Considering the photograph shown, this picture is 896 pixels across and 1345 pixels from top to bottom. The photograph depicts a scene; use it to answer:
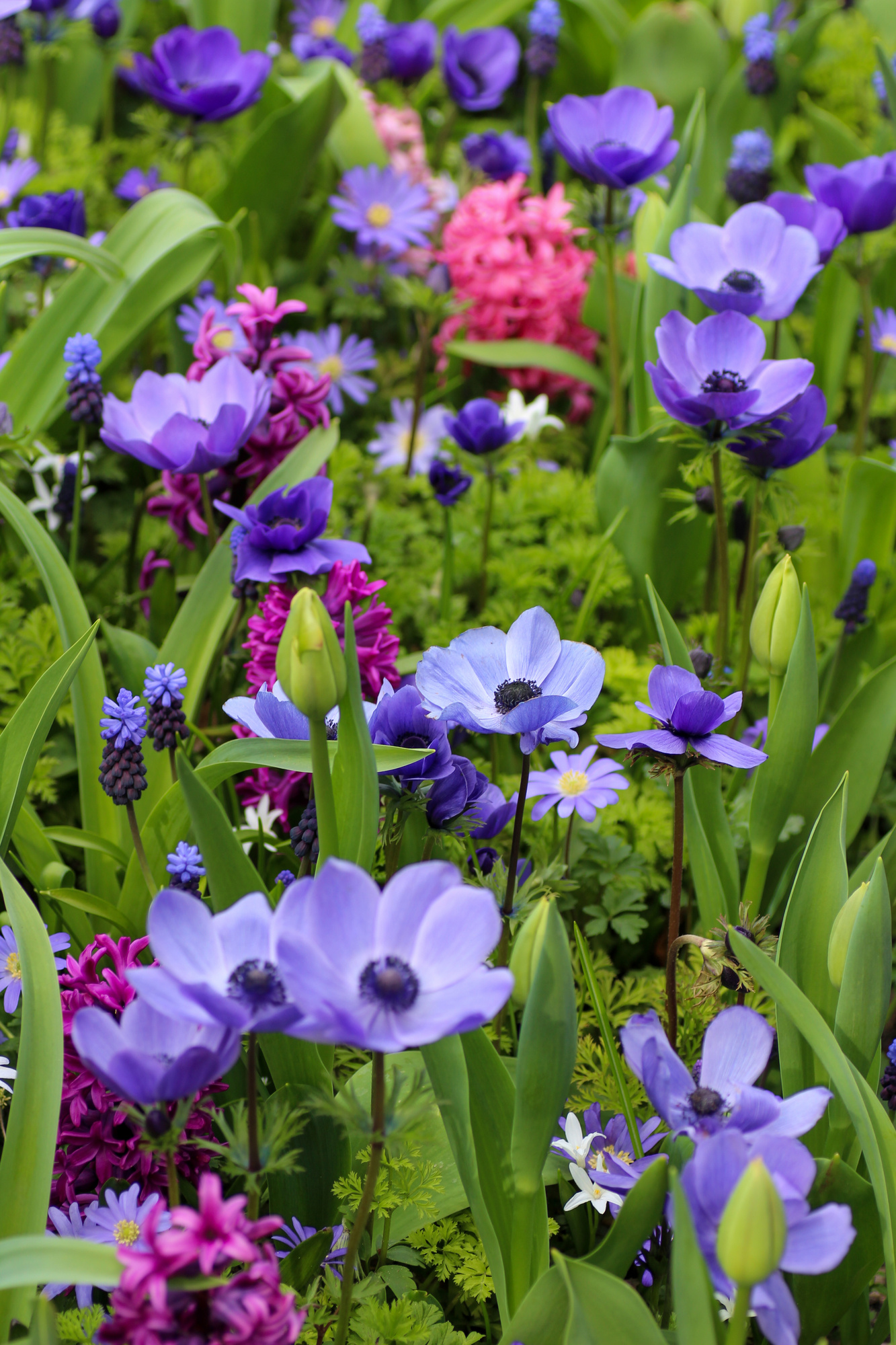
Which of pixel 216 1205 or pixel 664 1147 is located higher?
pixel 216 1205

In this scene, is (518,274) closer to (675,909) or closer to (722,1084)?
(675,909)

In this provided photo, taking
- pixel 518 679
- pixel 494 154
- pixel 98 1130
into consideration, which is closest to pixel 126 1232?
pixel 98 1130

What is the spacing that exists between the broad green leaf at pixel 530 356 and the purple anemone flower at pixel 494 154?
0.70 metres

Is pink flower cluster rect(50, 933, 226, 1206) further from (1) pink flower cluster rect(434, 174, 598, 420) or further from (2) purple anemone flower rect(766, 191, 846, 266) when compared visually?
(1) pink flower cluster rect(434, 174, 598, 420)

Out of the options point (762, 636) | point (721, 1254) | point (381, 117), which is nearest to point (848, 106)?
point (381, 117)

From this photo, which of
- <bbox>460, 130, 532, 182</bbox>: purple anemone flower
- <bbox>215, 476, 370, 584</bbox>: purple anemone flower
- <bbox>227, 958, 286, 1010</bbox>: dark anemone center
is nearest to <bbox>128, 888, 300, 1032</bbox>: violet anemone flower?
<bbox>227, 958, 286, 1010</bbox>: dark anemone center

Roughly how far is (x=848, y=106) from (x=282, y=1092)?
11.5ft

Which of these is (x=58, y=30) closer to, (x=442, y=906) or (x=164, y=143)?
(x=164, y=143)

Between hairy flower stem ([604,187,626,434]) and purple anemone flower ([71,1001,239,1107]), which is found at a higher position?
hairy flower stem ([604,187,626,434])

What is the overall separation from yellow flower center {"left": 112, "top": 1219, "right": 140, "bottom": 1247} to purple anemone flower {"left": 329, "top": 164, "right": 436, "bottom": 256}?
2109 millimetres

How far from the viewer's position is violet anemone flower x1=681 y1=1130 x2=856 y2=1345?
76 centimetres

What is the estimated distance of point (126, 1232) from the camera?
1021 mm

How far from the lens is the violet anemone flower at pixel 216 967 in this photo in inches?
28.2

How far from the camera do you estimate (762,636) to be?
52.1 inches
